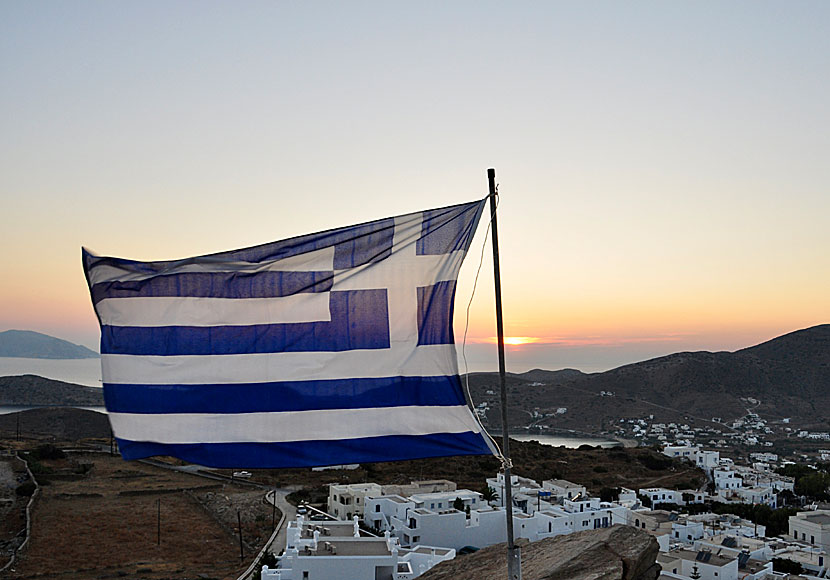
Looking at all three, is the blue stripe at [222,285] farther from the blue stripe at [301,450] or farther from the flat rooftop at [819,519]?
the flat rooftop at [819,519]

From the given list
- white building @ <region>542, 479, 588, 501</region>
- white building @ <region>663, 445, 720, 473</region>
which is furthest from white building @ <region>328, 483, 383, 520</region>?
white building @ <region>663, 445, 720, 473</region>

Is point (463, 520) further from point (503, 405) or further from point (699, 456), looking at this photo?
point (699, 456)

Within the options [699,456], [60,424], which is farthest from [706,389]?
[60,424]

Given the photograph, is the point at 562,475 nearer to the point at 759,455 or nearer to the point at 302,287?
the point at 759,455

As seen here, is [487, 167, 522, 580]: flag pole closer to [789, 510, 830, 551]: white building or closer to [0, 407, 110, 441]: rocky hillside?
[789, 510, 830, 551]: white building

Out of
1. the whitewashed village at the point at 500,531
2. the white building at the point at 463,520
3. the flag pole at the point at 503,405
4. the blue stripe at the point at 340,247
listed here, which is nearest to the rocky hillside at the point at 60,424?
the whitewashed village at the point at 500,531

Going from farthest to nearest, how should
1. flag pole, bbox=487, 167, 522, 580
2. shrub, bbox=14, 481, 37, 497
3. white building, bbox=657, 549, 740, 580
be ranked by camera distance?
shrub, bbox=14, 481, 37, 497, white building, bbox=657, 549, 740, 580, flag pole, bbox=487, 167, 522, 580
